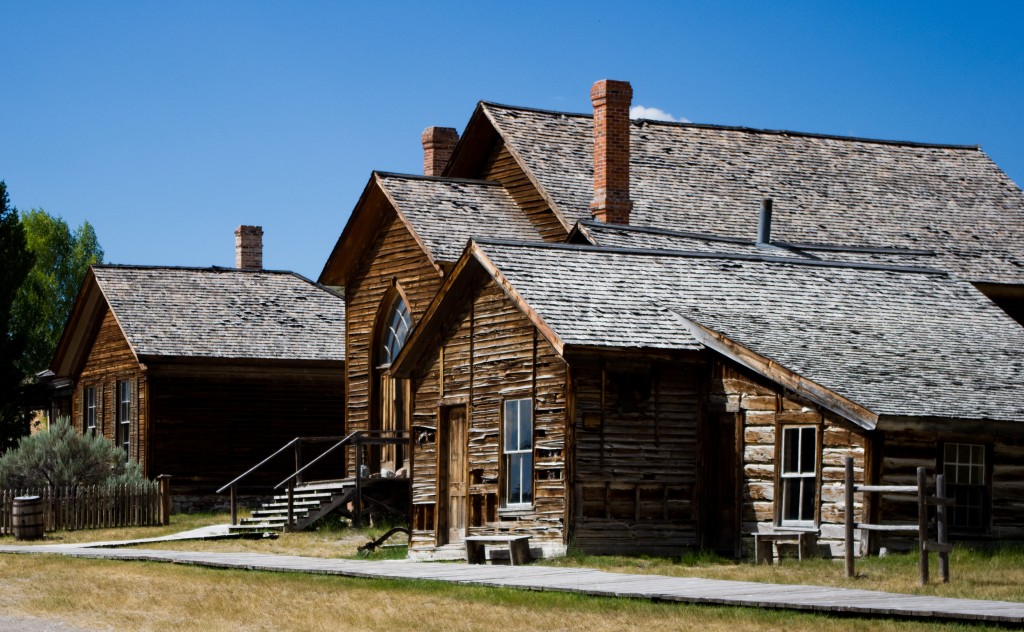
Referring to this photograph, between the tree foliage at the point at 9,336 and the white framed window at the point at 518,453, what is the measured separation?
2644 centimetres

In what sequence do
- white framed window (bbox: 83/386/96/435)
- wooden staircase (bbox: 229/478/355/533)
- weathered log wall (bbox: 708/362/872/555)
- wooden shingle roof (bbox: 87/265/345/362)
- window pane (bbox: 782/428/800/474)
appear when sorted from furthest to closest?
white framed window (bbox: 83/386/96/435) < wooden shingle roof (bbox: 87/265/345/362) < wooden staircase (bbox: 229/478/355/533) < window pane (bbox: 782/428/800/474) < weathered log wall (bbox: 708/362/872/555)

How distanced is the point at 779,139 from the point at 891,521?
63.1 feet

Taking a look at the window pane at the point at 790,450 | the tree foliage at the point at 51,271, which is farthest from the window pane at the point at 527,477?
the tree foliage at the point at 51,271

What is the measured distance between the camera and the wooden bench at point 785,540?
72.7 feet

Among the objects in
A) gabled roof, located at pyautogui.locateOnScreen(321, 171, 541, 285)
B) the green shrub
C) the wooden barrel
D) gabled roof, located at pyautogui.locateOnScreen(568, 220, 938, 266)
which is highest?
gabled roof, located at pyautogui.locateOnScreen(321, 171, 541, 285)

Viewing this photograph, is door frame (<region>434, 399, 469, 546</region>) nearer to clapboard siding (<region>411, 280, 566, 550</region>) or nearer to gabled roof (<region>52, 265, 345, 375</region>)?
clapboard siding (<region>411, 280, 566, 550</region>)

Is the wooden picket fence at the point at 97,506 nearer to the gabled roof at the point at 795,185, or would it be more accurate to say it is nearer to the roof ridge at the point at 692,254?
the gabled roof at the point at 795,185

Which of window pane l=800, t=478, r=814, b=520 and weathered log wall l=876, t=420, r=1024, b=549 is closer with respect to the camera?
weathered log wall l=876, t=420, r=1024, b=549

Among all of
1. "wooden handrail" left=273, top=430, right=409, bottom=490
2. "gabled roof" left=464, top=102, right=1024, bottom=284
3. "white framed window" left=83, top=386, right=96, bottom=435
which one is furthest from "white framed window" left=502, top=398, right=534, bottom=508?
"white framed window" left=83, top=386, right=96, bottom=435

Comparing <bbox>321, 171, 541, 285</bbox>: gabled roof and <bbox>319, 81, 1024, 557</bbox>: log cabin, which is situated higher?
<bbox>321, 171, 541, 285</bbox>: gabled roof

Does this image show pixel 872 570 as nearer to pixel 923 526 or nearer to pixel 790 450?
pixel 923 526

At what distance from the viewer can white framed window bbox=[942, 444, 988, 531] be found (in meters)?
23.0

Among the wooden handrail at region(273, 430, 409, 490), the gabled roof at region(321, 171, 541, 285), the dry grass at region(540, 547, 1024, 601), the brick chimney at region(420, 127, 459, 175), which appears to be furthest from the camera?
the brick chimney at region(420, 127, 459, 175)

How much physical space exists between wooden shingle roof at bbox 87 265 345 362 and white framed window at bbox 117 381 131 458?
1944 mm
